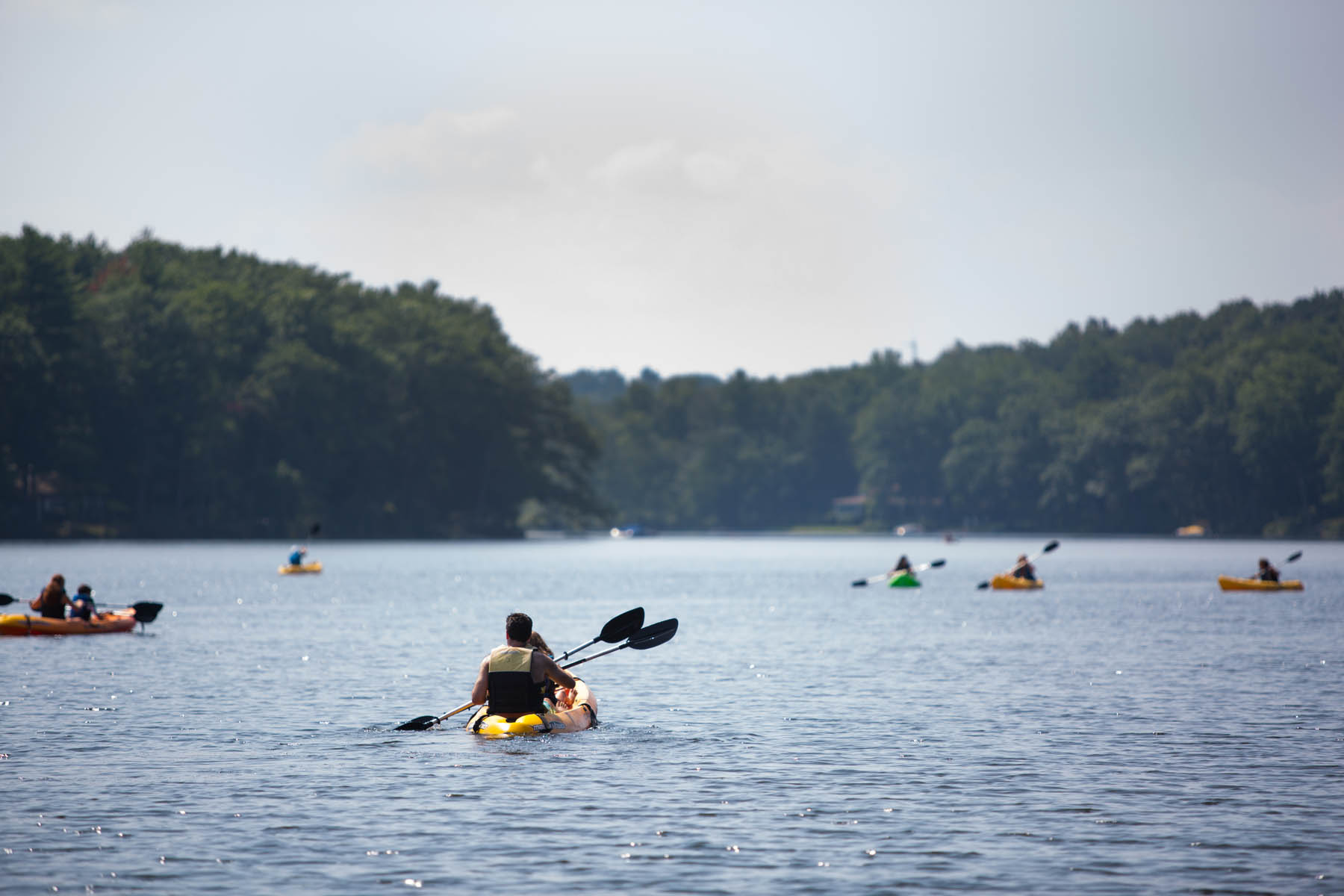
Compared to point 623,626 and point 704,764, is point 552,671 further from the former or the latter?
point 623,626

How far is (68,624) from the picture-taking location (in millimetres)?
38312

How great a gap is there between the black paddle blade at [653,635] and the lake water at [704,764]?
44.7 inches

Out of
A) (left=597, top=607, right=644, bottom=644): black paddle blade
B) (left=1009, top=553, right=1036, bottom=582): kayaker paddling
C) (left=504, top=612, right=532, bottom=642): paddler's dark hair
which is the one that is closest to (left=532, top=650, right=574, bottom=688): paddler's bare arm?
(left=504, top=612, right=532, bottom=642): paddler's dark hair

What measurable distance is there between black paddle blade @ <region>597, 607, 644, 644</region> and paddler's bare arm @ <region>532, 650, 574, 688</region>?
268 cm

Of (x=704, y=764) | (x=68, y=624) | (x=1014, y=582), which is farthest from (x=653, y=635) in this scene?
(x=1014, y=582)

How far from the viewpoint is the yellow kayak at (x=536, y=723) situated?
21.2 m

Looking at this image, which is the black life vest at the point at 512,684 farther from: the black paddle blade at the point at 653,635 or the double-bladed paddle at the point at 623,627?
the black paddle blade at the point at 653,635

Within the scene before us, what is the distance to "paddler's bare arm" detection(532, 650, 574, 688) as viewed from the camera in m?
21.0

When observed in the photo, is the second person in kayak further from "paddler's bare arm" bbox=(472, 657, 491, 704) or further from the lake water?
the lake water

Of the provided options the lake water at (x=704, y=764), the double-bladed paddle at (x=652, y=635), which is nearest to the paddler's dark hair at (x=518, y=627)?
the lake water at (x=704, y=764)

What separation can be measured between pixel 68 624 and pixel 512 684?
21.4m

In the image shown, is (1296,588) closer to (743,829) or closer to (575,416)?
(743,829)

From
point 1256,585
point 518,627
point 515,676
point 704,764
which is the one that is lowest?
point 704,764

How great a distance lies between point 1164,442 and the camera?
163000mm
